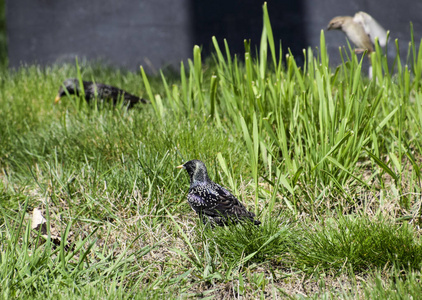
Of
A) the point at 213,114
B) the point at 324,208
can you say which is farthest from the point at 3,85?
the point at 324,208

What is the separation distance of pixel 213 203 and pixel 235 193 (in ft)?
0.98

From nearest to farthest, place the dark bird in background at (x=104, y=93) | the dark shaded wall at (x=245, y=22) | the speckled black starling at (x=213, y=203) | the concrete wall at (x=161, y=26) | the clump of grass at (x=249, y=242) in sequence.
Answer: the clump of grass at (x=249, y=242) < the speckled black starling at (x=213, y=203) < the dark bird in background at (x=104, y=93) < the concrete wall at (x=161, y=26) < the dark shaded wall at (x=245, y=22)

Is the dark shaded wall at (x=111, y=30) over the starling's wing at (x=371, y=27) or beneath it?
beneath

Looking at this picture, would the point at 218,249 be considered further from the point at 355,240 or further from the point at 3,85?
the point at 3,85

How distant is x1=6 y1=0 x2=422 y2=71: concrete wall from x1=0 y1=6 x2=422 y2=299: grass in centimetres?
214

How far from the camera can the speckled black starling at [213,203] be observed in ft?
7.58

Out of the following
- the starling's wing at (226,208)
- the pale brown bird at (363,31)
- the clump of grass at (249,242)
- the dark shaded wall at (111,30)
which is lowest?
the clump of grass at (249,242)

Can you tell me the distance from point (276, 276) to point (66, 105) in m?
2.65

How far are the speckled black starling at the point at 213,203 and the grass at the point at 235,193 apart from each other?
7 centimetres

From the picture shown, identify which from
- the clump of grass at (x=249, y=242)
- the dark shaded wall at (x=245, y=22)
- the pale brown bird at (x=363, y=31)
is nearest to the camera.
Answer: the clump of grass at (x=249, y=242)

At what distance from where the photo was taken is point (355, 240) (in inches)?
84.3

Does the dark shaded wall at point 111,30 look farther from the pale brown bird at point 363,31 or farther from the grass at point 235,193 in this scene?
the grass at point 235,193

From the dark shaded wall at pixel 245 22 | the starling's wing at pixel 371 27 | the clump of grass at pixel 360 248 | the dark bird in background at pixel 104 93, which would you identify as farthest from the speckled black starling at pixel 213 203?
the dark shaded wall at pixel 245 22

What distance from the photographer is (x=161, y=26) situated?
5891 millimetres
